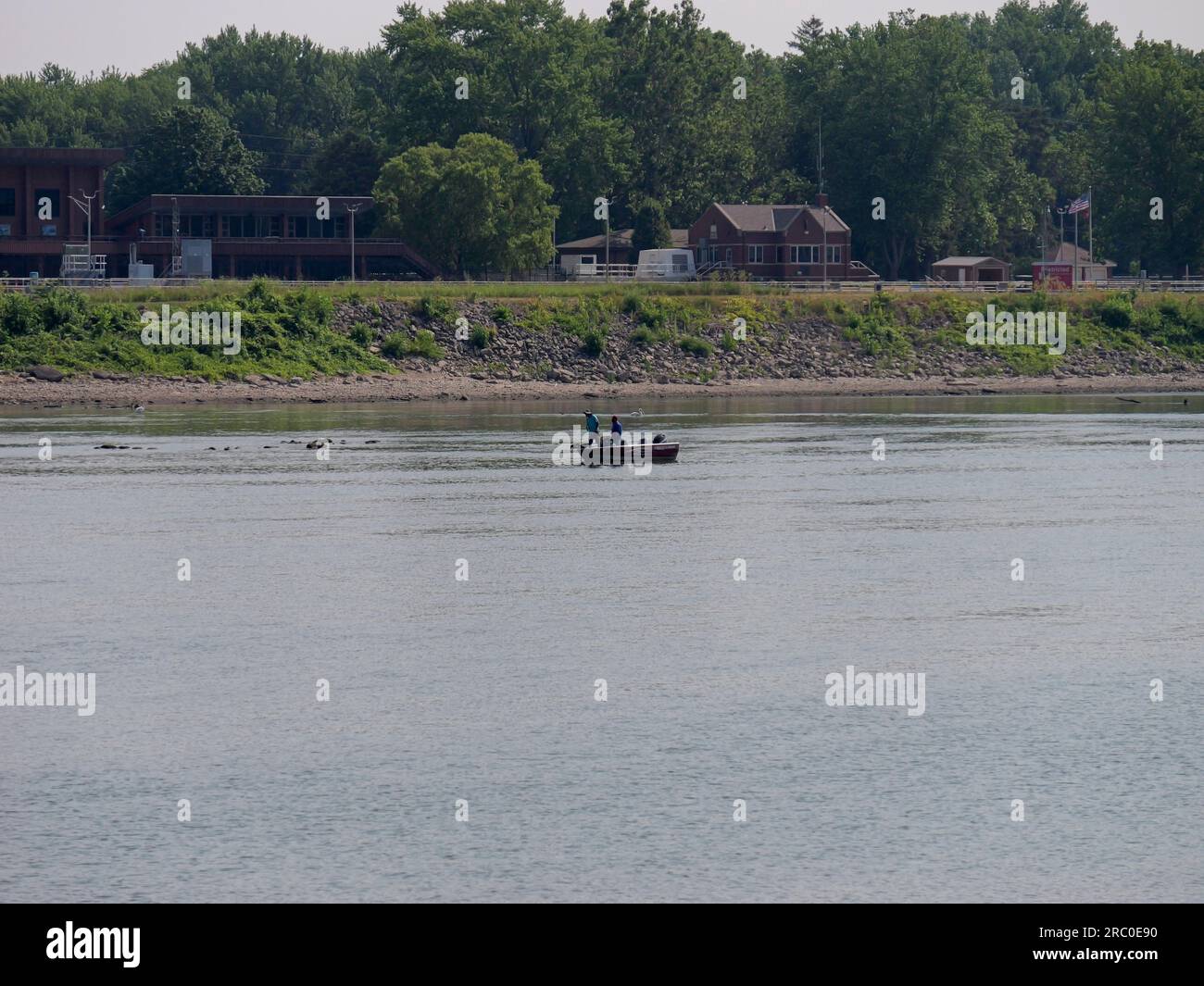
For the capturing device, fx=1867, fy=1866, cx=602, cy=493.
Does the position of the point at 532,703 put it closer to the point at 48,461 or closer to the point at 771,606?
the point at 771,606

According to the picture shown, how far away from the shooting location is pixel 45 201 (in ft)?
483

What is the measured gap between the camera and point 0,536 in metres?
51.2

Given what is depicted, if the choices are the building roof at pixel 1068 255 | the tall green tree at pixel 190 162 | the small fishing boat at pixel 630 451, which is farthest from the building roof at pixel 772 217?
the small fishing boat at pixel 630 451

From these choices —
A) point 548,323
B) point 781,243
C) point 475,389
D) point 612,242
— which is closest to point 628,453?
point 475,389

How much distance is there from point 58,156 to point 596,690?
12548cm

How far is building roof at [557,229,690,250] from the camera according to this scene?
156 metres

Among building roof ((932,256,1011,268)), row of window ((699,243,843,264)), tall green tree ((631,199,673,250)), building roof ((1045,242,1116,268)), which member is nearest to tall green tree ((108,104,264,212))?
tall green tree ((631,199,673,250))

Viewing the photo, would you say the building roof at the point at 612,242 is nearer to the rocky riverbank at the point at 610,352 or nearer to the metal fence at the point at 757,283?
the metal fence at the point at 757,283

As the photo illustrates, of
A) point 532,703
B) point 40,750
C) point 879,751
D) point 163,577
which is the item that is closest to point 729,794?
point 879,751

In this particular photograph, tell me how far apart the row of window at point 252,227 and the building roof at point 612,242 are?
19.1 m

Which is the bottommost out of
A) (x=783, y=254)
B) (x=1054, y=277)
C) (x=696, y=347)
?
(x=696, y=347)

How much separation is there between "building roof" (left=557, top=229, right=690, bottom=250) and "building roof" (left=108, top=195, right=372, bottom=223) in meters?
17.5

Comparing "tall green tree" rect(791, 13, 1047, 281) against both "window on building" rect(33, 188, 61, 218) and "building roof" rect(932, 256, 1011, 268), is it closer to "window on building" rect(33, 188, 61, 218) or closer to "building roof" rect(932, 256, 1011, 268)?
"building roof" rect(932, 256, 1011, 268)

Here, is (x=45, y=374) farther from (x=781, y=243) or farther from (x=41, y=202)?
(x=781, y=243)
